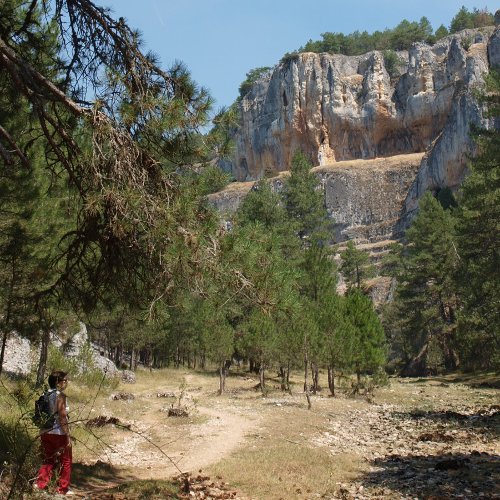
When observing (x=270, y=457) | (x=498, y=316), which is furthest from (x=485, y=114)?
(x=270, y=457)

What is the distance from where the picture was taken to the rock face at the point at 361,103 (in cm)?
6429

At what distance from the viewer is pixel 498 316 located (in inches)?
794

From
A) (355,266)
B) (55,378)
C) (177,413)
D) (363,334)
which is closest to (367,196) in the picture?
(355,266)

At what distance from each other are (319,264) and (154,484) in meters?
18.0

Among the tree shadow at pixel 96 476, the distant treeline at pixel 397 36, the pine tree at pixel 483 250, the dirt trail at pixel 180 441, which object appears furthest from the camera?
the distant treeline at pixel 397 36

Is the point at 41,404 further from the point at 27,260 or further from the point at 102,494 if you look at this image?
the point at 27,260

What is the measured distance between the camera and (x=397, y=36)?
259 ft

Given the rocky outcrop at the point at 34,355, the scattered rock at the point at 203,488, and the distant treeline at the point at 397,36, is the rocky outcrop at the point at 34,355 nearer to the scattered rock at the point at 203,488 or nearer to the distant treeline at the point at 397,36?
the scattered rock at the point at 203,488

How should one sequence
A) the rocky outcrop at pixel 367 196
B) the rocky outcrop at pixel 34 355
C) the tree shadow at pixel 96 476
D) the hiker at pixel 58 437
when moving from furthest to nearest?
the rocky outcrop at pixel 367 196, the rocky outcrop at pixel 34 355, the tree shadow at pixel 96 476, the hiker at pixel 58 437

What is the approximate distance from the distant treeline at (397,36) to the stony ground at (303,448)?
64.7 m

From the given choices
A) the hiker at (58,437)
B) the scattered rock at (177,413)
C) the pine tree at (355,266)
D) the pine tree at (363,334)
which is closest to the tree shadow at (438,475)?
the hiker at (58,437)

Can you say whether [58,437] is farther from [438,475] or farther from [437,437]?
[437,437]

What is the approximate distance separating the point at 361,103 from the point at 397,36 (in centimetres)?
1759

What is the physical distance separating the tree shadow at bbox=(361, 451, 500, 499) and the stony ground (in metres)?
0.01
